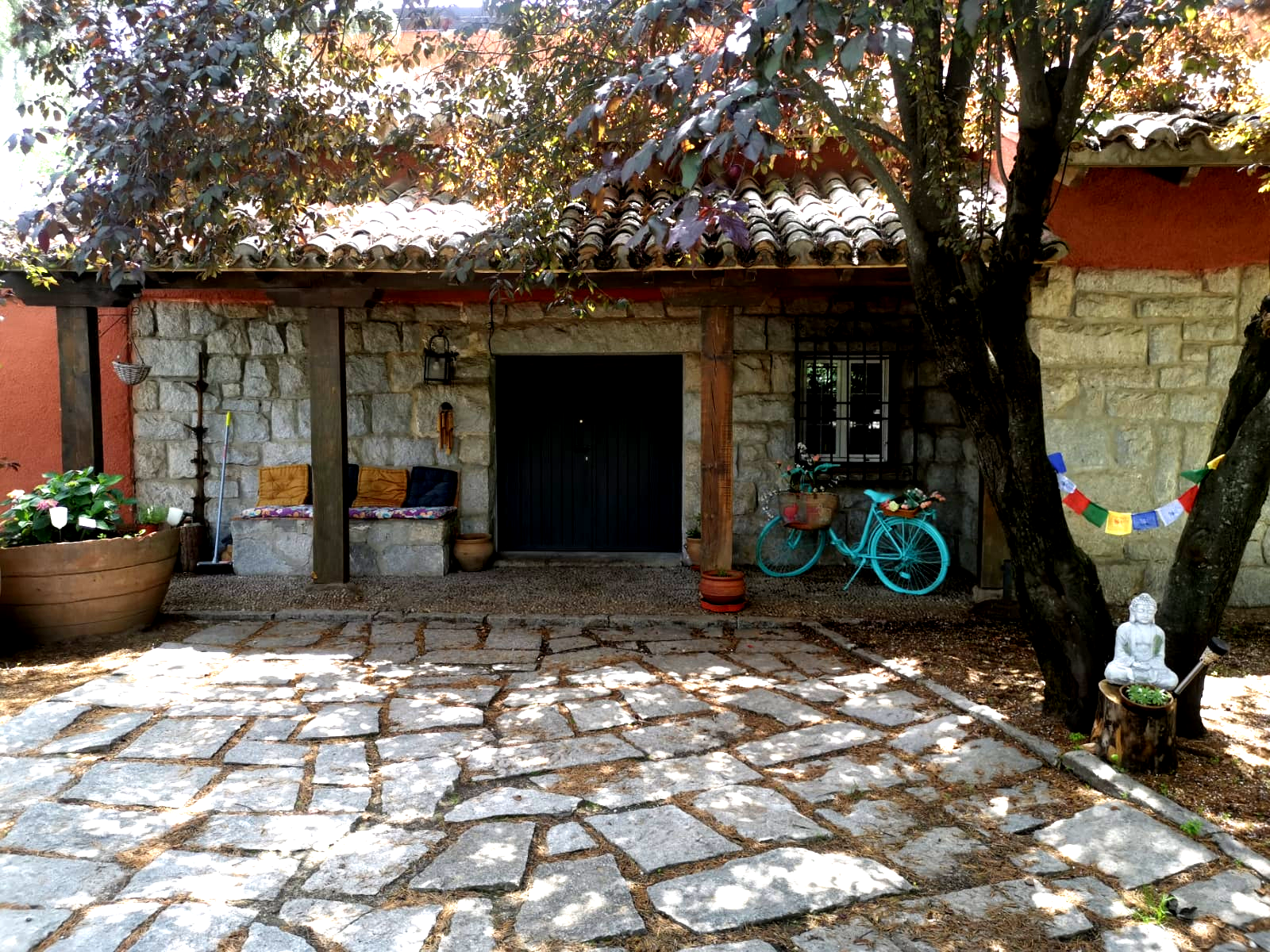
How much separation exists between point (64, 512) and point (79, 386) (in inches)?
65.2

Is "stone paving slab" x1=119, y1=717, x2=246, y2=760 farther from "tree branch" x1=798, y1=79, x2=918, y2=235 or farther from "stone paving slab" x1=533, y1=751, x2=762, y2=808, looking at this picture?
"tree branch" x1=798, y1=79, x2=918, y2=235

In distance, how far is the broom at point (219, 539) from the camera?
765 centimetres

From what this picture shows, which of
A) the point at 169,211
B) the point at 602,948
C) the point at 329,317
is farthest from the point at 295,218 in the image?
the point at 602,948

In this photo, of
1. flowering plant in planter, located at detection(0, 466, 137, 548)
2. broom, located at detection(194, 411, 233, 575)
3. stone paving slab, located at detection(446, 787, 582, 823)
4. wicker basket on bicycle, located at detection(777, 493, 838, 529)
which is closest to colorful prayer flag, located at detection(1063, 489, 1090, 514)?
wicker basket on bicycle, located at detection(777, 493, 838, 529)

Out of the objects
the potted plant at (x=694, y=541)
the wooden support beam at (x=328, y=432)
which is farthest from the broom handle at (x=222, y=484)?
the potted plant at (x=694, y=541)

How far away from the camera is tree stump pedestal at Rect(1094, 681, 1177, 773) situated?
355 centimetres

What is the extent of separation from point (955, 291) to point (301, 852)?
354cm

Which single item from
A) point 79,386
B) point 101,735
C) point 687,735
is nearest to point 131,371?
point 79,386

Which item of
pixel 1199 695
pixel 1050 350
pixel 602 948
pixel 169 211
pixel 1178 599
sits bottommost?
pixel 602 948

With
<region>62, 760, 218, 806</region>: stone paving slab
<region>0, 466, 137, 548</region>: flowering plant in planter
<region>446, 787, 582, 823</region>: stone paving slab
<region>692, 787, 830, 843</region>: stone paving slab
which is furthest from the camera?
<region>0, 466, 137, 548</region>: flowering plant in planter

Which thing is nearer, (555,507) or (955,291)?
(955,291)

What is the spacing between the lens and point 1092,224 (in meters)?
A: 6.10

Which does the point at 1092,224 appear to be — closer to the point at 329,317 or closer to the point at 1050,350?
the point at 1050,350

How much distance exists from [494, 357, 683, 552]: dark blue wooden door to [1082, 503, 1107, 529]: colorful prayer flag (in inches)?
164
